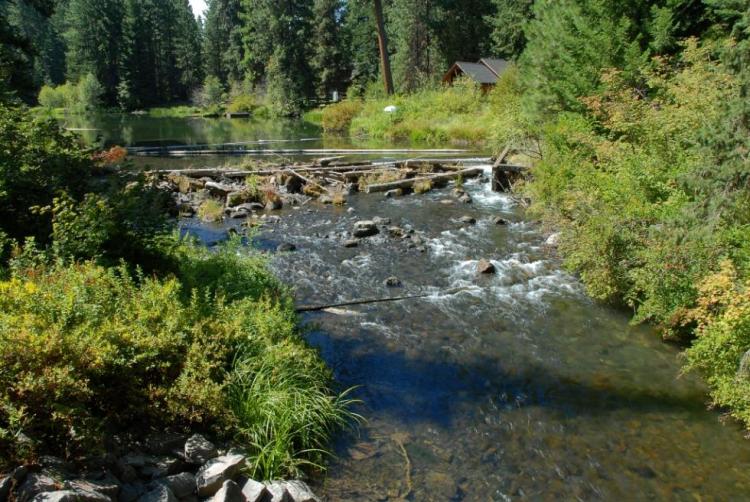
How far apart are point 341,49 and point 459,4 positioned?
1619cm

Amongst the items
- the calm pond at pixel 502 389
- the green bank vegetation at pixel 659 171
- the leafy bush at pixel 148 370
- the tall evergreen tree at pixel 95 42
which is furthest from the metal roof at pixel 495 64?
the tall evergreen tree at pixel 95 42

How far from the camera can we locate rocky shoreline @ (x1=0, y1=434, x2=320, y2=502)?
12.6 ft

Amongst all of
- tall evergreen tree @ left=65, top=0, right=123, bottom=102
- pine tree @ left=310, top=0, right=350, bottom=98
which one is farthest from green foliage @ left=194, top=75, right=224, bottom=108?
pine tree @ left=310, top=0, right=350, bottom=98

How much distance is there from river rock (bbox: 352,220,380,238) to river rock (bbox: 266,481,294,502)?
10222 mm

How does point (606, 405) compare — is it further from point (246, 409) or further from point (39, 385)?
point (39, 385)

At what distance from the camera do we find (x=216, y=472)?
4809 millimetres

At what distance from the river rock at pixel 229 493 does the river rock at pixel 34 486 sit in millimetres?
1302

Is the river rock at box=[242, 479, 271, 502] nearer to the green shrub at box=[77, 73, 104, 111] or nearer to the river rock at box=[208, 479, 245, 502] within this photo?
the river rock at box=[208, 479, 245, 502]

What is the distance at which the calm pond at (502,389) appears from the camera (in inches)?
229

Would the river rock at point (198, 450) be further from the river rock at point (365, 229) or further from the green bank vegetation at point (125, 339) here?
the river rock at point (365, 229)

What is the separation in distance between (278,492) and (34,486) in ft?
6.80

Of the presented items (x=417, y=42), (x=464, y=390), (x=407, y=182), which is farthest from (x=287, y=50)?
(x=464, y=390)

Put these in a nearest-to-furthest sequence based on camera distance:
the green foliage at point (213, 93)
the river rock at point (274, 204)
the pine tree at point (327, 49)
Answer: the river rock at point (274, 204)
the pine tree at point (327, 49)
the green foliage at point (213, 93)

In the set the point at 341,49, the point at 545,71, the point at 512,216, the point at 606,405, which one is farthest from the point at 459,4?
the point at 606,405
